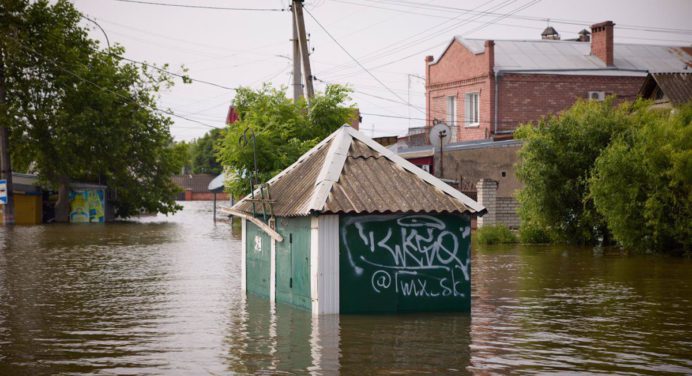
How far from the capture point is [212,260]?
2667cm

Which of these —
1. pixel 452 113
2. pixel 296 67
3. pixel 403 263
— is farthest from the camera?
pixel 452 113

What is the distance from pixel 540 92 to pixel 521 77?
4.80 feet

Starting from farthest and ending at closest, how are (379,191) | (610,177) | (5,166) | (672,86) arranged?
(5,166) → (672,86) → (610,177) → (379,191)

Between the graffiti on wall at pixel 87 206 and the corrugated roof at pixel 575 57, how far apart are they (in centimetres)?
2472

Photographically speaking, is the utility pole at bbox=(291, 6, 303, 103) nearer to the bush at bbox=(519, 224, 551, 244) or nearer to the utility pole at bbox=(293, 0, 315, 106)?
the utility pole at bbox=(293, 0, 315, 106)

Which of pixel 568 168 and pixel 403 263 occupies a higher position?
pixel 568 168

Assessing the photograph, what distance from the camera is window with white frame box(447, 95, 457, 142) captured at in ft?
179

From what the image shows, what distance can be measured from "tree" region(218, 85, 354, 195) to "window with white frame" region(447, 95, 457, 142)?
22297 millimetres

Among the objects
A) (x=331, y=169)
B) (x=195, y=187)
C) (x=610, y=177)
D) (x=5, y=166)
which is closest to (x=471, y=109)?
(x=610, y=177)

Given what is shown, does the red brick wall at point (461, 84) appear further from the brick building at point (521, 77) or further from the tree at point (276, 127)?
the tree at point (276, 127)

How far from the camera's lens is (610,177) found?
27.3 m

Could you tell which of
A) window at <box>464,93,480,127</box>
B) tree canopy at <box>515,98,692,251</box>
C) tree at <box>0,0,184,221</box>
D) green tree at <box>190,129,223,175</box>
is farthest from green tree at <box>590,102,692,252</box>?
green tree at <box>190,129,223,175</box>

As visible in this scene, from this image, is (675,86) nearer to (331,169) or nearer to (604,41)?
(604,41)

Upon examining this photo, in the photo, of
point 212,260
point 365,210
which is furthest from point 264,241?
point 212,260
